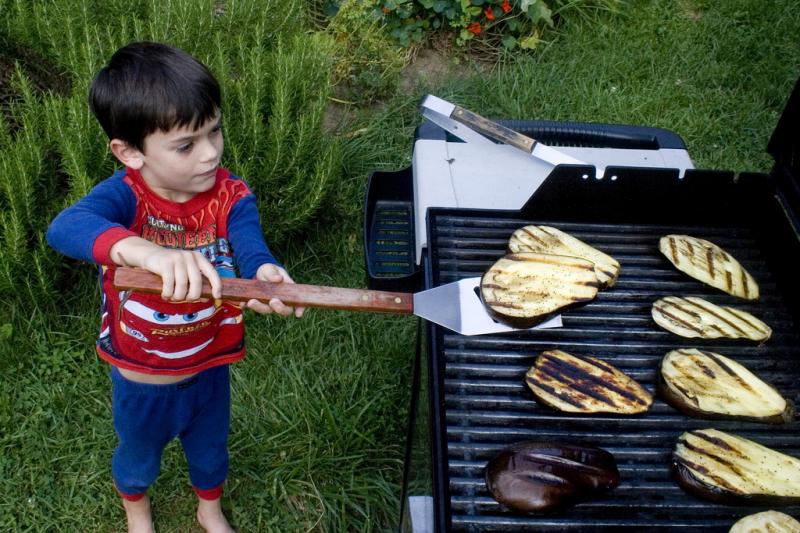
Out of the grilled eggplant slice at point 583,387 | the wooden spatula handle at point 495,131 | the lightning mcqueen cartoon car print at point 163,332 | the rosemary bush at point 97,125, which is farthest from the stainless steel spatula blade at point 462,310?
the rosemary bush at point 97,125

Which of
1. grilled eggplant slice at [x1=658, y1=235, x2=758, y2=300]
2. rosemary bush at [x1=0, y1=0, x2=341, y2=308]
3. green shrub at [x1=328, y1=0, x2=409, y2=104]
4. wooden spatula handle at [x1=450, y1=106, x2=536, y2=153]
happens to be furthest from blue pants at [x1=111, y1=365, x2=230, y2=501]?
green shrub at [x1=328, y1=0, x2=409, y2=104]

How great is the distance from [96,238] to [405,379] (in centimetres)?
168

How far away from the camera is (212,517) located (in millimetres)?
2529

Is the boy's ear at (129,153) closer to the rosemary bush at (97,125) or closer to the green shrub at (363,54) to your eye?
the rosemary bush at (97,125)

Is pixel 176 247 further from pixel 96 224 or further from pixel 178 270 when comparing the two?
pixel 178 270

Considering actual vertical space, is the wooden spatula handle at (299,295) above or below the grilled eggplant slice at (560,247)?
above

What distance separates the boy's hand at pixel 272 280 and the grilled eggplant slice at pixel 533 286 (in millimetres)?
483

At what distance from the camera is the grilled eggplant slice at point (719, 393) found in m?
1.76

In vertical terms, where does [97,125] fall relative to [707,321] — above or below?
below

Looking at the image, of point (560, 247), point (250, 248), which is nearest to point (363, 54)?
point (560, 247)

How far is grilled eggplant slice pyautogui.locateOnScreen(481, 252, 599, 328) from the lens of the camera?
1.85m

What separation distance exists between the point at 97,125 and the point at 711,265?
7.48 ft

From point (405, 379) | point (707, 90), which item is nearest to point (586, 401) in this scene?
point (405, 379)

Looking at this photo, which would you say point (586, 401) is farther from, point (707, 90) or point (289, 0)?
point (707, 90)
